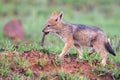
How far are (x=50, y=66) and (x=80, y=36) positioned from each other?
3.21 feet

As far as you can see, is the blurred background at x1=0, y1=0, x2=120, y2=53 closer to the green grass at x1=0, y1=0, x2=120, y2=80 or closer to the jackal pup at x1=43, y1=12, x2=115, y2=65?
the green grass at x1=0, y1=0, x2=120, y2=80

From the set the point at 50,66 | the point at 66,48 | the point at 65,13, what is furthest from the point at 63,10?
the point at 50,66

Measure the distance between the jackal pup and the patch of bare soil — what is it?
0.95ft

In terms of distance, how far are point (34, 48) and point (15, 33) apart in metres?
7.41

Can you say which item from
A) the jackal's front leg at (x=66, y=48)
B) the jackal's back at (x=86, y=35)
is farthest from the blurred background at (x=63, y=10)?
the jackal's front leg at (x=66, y=48)

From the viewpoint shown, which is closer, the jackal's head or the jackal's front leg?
the jackal's front leg

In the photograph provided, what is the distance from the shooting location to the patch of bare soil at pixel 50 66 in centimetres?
896

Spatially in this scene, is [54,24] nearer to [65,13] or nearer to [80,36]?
[80,36]

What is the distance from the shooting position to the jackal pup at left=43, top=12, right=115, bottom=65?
9.74 metres

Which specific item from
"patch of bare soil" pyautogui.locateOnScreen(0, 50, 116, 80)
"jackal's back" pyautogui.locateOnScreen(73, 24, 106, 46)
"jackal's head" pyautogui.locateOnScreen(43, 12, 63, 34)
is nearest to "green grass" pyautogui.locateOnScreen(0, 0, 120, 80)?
"jackal's head" pyautogui.locateOnScreen(43, 12, 63, 34)

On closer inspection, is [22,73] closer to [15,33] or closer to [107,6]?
[15,33]

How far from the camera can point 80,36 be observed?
986 centimetres

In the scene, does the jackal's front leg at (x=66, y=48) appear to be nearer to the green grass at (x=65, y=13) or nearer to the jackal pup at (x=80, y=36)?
the jackal pup at (x=80, y=36)

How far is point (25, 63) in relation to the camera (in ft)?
29.7
